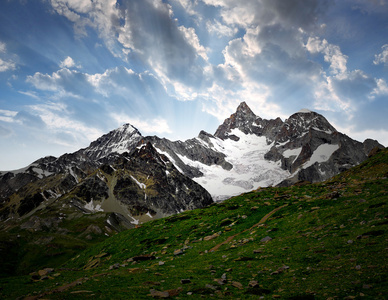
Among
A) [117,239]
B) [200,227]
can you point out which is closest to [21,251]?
[117,239]

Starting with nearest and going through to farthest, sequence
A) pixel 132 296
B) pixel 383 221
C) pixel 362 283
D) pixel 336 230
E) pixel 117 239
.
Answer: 1. pixel 362 283
2. pixel 132 296
3. pixel 383 221
4. pixel 336 230
5. pixel 117 239

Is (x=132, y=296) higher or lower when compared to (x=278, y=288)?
higher

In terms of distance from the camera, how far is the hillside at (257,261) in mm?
10789

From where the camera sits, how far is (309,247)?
15914 millimetres

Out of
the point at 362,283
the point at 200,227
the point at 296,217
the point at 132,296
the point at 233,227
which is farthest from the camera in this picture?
the point at 200,227

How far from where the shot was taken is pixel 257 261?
15.9 metres

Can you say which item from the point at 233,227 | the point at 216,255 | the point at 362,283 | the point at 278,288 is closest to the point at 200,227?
the point at 233,227

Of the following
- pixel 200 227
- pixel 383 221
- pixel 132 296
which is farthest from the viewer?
Answer: pixel 200 227

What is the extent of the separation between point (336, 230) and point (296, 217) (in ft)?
21.9

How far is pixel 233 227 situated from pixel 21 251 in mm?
199353

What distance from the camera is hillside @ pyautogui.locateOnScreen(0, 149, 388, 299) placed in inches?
425

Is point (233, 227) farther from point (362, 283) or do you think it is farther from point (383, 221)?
point (362, 283)

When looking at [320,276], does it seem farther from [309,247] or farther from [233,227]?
[233,227]

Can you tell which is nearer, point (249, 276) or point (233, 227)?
point (249, 276)
